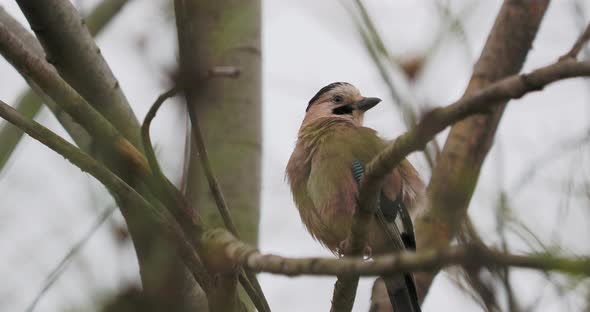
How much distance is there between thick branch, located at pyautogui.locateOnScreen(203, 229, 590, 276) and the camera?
1404mm

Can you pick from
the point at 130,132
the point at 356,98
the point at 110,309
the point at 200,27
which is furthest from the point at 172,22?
the point at 356,98

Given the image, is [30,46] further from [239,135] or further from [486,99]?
[486,99]

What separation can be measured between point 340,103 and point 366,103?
24 cm

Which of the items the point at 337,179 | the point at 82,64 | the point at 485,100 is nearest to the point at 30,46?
the point at 82,64

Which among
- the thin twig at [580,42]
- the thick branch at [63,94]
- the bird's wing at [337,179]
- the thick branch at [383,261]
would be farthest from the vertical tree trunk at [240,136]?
the thick branch at [383,261]

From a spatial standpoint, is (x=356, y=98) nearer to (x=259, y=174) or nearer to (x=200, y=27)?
(x=259, y=174)

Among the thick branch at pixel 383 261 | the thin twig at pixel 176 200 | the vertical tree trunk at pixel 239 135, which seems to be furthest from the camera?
the vertical tree trunk at pixel 239 135

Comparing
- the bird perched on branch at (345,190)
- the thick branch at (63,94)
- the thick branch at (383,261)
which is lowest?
the bird perched on branch at (345,190)

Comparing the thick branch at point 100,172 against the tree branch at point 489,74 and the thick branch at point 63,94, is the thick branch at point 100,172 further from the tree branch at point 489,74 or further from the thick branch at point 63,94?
the tree branch at point 489,74

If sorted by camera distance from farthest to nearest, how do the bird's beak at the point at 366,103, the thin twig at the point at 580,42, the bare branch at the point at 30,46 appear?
the bird's beak at the point at 366,103, the thin twig at the point at 580,42, the bare branch at the point at 30,46

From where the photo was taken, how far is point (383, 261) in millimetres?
1765

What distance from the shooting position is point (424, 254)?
1.57 meters

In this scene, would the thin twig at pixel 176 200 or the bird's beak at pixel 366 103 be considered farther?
the bird's beak at pixel 366 103

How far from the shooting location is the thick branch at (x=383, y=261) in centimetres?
140
